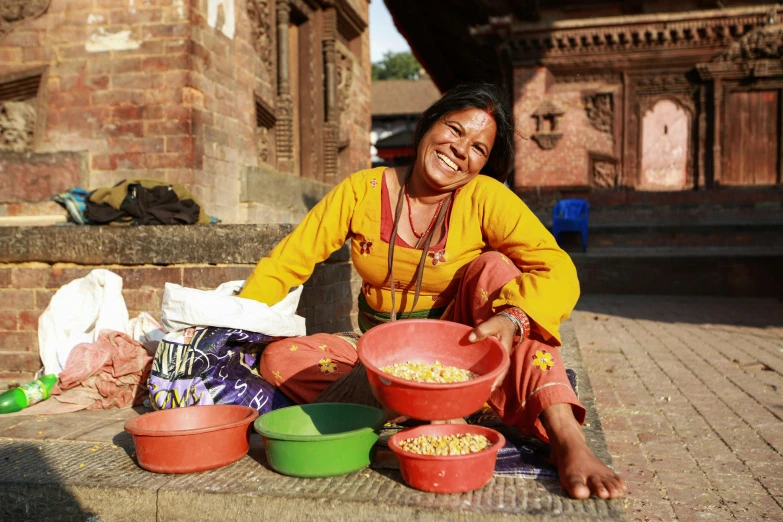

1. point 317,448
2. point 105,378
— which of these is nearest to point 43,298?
point 105,378

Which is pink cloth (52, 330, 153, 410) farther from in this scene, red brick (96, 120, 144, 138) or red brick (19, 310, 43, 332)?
red brick (96, 120, 144, 138)

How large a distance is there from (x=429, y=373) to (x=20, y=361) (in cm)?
276

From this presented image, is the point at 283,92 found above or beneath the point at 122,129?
above

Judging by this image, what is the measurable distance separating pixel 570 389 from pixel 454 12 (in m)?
14.3

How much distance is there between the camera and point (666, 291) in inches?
368

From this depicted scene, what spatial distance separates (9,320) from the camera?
3.77m

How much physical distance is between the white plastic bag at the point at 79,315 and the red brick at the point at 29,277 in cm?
19

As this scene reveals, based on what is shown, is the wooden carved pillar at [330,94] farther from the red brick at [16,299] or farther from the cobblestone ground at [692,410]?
the red brick at [16,299]

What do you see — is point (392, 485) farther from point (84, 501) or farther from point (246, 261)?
point (246, 261)

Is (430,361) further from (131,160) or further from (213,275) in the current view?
(131,160)

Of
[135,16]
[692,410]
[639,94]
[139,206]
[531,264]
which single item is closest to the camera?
[531,264]

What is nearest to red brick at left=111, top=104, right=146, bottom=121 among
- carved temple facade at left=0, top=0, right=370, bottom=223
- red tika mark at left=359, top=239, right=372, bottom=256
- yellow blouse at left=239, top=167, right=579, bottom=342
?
carved temple facade at left=0, top=0, right=370, bottom=223

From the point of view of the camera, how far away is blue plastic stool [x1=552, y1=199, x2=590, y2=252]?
11008 millimetres

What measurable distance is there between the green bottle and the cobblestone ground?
100 inches
